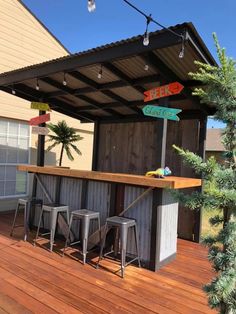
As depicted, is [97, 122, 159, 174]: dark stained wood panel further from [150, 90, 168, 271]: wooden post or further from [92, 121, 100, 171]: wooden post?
[150, 90, 168, 271]: wooden post

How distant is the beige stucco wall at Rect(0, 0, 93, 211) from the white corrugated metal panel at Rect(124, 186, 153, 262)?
409 centimetres

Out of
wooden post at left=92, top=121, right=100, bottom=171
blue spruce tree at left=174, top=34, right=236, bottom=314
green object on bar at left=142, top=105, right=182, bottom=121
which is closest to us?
blue spruce tree at left=174, top=34, right=236, bottom=314

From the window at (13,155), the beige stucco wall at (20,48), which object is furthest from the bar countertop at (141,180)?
the beige stucco wall at (20,48)

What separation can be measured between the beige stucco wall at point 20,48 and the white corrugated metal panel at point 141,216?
409cm

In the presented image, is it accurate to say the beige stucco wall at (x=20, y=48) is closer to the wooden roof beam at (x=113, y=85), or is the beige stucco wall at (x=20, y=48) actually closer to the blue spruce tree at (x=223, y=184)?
the wooden roof beam at (x=113, y=85)

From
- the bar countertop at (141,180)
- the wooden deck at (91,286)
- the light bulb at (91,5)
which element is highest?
the light bulb at (91,5)

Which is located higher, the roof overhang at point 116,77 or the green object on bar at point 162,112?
the roof overhang at point 116,77

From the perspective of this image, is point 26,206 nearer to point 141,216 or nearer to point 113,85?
point 141,216

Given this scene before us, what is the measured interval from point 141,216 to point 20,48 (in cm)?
544

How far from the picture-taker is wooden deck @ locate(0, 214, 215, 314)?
8.73 ft

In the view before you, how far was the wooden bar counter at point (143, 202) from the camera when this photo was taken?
11.8 feet

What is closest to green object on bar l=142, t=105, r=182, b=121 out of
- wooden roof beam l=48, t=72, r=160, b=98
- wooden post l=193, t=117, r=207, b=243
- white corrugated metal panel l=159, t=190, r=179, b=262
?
wooden roof beam l=48, t=72, r=160, b=98

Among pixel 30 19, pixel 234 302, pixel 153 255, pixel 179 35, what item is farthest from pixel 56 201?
pixel 30 19

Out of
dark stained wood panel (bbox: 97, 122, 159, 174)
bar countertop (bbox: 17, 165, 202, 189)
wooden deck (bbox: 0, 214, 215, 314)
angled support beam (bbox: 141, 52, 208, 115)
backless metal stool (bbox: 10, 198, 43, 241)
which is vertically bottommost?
wooden deck (bbox: 0, 214, 215, 314)
